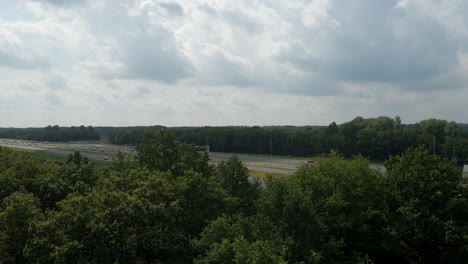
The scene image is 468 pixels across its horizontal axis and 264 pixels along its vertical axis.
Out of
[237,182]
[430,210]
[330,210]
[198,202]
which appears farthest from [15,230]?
[430,210]

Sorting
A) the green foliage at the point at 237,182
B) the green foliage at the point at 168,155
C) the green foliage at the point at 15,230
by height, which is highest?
the green foliage at the point at 168,155

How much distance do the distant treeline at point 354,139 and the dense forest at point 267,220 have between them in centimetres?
7202

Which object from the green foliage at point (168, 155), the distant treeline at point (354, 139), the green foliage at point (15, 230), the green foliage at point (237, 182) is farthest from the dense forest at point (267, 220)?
the distant treeline at point (354, 139)

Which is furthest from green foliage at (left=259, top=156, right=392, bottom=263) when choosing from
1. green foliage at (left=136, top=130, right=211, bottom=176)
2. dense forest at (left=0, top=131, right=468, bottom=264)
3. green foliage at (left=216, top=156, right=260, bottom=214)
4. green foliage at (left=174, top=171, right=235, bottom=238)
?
green foliage at (left=136, top=130, right=211, bottom=176)

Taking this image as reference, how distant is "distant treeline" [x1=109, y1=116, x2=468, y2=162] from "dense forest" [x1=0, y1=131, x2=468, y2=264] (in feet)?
236

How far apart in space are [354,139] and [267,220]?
3945 inches

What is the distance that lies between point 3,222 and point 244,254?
1908 cm

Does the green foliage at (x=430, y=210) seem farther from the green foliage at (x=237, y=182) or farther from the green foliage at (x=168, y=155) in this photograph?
the green foliage at (x=168, y=155)

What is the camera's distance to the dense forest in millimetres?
22594

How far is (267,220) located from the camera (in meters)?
24.9

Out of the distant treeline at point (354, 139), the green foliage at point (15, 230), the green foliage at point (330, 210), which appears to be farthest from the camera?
the distant treeline at point (354, 139)

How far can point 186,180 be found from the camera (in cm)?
2919

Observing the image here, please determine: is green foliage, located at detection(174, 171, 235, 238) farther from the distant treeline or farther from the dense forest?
the distant treeline

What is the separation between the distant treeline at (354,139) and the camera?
103875 millimetres
